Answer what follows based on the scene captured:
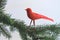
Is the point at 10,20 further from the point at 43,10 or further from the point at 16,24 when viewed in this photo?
the point at 43,10

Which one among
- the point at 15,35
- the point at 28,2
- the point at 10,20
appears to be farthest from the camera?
the point at 28,2

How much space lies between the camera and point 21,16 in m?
0.96

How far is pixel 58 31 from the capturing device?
42 cm

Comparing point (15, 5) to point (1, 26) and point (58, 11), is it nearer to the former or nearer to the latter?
point (58, 11)

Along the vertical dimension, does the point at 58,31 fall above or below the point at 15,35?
above

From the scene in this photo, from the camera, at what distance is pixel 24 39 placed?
419 mm

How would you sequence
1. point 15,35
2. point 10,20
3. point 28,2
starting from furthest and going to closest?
point 28,2, point 15,35, point 10,20

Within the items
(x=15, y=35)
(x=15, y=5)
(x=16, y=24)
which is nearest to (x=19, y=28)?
(x=16, y=24)

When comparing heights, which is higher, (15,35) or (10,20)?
(10,20)

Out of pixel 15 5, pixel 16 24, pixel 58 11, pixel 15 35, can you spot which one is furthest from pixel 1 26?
pixel 58 11

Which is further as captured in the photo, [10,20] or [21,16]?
[21,16]

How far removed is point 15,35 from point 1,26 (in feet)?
1.46

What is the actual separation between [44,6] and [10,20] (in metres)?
0.67

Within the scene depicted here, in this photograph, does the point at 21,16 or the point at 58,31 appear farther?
the point at 21,16
